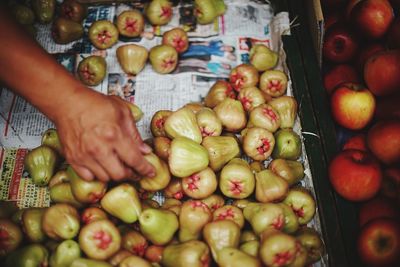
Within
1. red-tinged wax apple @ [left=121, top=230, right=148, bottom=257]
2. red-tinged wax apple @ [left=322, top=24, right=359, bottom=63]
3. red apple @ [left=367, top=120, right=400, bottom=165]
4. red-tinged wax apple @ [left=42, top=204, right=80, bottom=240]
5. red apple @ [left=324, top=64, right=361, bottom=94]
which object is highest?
red-tinged wax apple @ [left=322, top=24, right=359, bottom=63]

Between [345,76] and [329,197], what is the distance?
26.5 inches

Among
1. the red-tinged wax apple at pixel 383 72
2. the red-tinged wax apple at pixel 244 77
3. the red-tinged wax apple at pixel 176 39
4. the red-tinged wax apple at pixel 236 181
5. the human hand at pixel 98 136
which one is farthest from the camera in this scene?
the red-tinged wax apple at pixel 176 39

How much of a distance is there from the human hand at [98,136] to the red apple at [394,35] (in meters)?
1.35

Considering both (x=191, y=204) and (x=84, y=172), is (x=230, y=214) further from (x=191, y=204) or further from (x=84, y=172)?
(x=84, y=172)

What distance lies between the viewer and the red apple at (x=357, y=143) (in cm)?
189

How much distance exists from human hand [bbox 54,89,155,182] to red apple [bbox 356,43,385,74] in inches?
50.7

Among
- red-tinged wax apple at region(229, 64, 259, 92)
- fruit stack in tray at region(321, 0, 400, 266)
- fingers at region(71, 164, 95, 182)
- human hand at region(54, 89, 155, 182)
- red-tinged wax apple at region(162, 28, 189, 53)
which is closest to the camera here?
human hand at region(54, 89, 155, 182)

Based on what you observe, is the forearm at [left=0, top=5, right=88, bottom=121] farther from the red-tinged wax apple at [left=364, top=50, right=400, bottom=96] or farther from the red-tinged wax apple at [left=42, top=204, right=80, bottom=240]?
the red-tinged wax apple at [left=364, top=50, right=400, bottom=96]

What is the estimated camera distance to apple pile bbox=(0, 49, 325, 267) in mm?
1502

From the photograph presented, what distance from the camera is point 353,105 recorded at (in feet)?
6.30

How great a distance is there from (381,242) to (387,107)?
2.16ft

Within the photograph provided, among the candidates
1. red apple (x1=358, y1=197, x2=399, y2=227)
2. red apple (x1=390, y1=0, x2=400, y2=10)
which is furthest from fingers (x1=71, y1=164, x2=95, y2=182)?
red apple (x1=390, y1=0, x2=400, y2=10)

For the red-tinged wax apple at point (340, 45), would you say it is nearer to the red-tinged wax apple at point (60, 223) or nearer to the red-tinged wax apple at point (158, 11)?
the red-tinged wax apple at point (158, 11)

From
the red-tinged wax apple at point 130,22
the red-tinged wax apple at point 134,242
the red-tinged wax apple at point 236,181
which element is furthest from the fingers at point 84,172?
the red-tinged wax apple at point 130,22
